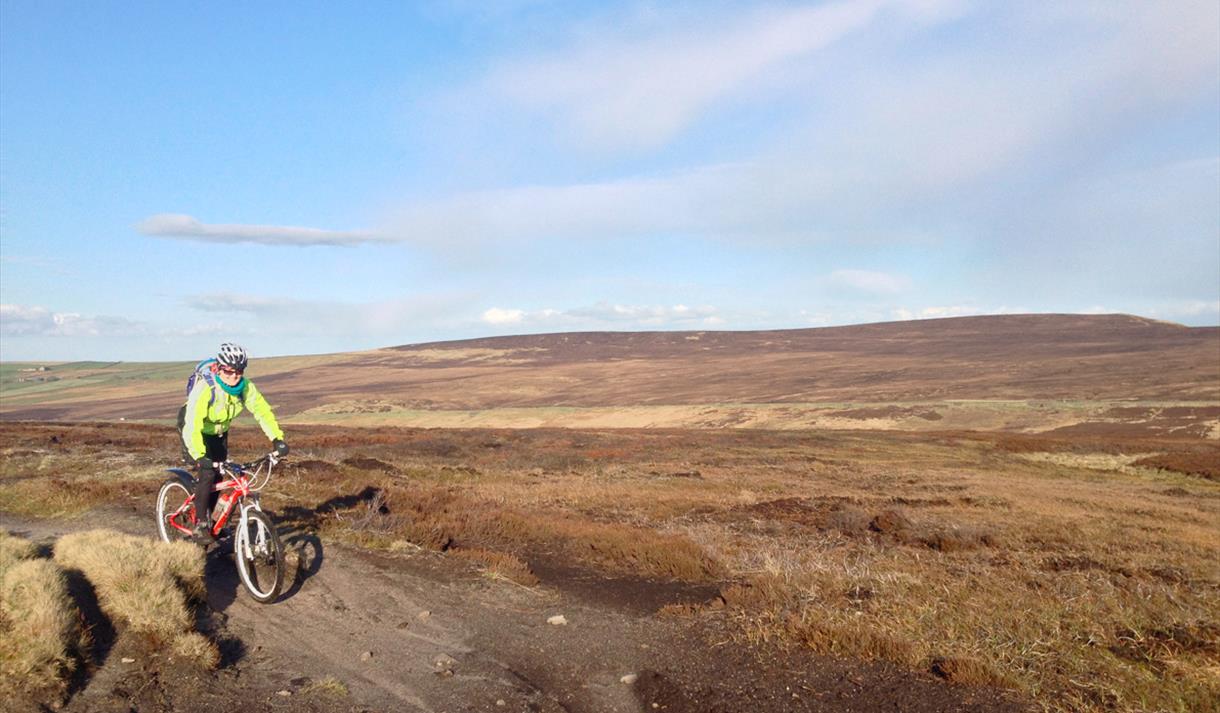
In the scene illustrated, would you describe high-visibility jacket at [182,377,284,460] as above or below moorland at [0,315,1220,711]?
above

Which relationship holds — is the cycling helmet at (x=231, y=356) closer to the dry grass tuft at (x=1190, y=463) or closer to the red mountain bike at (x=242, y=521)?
the red mountain bike at (x=242, y=521)

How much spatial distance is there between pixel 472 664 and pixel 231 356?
4319 millimetres

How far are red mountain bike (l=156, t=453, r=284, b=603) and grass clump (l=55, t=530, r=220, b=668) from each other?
48 cm

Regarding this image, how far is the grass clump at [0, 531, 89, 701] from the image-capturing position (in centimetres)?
567

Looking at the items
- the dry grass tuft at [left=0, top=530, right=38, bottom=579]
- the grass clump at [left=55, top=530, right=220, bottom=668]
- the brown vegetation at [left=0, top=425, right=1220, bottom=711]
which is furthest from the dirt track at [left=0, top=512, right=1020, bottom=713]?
the dry grass tuft at [left=0, top=530, right=38, bottom=579]

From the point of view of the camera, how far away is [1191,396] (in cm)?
7144

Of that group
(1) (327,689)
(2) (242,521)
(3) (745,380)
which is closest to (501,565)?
(2) (242,521)

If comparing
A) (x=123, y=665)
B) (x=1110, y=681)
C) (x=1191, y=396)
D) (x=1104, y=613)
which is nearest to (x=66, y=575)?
(x=123, y=665)


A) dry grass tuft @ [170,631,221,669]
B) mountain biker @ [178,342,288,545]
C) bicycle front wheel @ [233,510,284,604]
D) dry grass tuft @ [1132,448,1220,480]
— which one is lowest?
dry grass tuft @ [1132,448,1220,480]

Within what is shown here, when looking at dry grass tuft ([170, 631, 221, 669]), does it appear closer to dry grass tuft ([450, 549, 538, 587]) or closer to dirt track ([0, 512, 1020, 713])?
dirt track ([0, 512, 1020, 713])

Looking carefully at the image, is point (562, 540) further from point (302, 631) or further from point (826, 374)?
point (826, 374)

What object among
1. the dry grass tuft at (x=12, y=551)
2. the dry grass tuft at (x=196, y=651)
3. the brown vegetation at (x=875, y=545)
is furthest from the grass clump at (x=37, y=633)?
the brown vegetation at (x=875, y=545)

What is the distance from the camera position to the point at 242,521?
27.1ft

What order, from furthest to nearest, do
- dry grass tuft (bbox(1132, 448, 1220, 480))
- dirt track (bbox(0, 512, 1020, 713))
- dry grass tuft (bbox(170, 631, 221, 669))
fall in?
dry grass tuft (bbox(1132, 448, 1220, 480))
dry grass tuft (bbox(170, 631, 221, 669))
dirt track (bbox(0, 512, 1020, 713))
